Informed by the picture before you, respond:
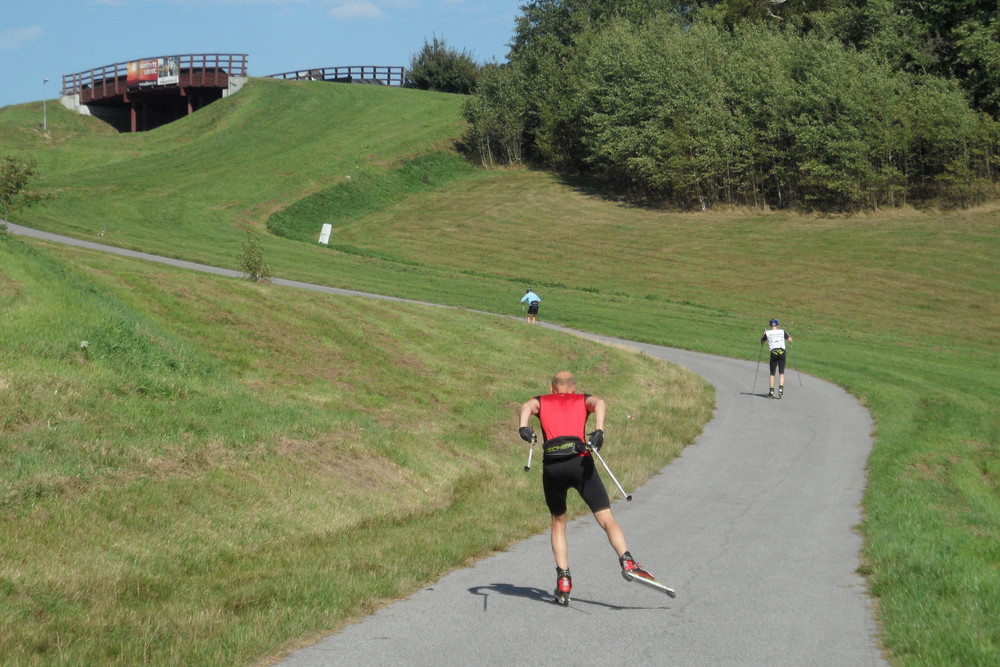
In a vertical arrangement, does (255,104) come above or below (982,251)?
above

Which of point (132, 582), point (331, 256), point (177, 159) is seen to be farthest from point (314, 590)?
point (177, 159)

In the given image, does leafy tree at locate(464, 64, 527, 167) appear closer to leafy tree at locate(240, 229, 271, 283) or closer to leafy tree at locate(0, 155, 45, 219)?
leafy tree at locate(240, 229, 271, 283)

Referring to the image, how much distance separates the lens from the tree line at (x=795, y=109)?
200 ft

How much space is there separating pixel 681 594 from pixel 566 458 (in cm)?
170

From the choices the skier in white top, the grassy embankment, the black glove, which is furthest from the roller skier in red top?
the skier in white top

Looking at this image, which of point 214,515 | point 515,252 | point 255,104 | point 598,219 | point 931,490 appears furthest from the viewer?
point 255,104

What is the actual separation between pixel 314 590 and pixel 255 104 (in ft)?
313

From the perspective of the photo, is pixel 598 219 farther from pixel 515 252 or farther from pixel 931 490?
pixel 931 490

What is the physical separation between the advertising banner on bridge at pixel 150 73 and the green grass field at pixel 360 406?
145ft

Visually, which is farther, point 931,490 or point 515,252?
point 515,252

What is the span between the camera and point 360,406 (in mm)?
18156

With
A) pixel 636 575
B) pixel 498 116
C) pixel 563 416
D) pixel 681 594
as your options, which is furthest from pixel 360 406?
pixel 498 116

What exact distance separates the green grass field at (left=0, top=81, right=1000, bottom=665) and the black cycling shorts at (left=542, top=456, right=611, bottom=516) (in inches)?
61.9

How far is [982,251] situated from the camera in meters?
53.0
